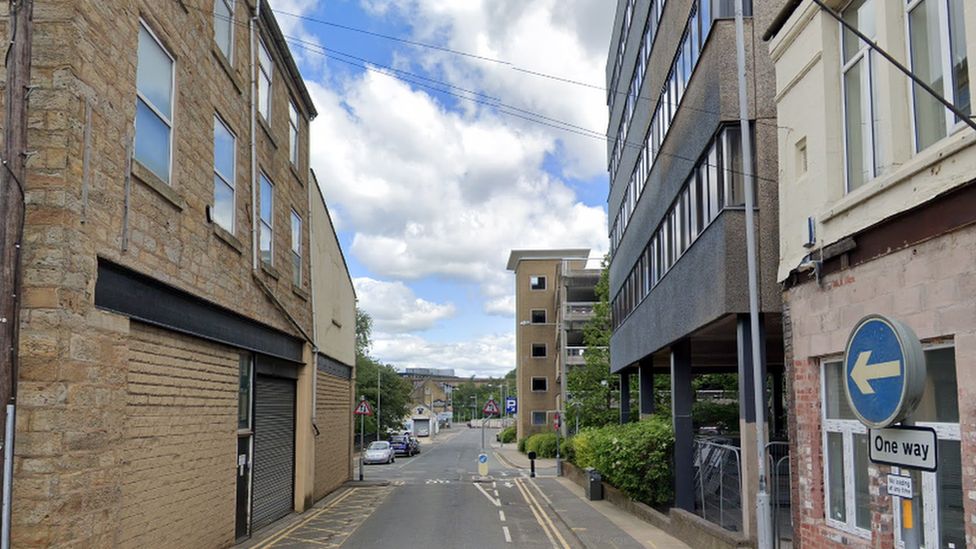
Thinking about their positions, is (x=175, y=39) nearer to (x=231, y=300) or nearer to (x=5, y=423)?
(x=231, y=300)

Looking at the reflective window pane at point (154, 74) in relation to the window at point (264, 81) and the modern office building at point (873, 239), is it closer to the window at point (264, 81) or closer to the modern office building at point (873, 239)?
the window at point (264, 81)

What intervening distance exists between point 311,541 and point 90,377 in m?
8.10

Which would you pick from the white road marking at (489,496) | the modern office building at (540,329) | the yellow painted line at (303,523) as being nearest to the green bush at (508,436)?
the modern office building at (540,329)

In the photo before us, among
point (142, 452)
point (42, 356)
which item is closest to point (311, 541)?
point (142, 452)

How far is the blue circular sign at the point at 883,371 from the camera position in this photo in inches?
166

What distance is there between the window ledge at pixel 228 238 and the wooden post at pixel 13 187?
208 inches

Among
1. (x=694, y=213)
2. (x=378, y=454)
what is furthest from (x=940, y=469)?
(x=378, y=454)

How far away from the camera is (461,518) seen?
782 inches

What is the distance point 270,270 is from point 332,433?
33.1 feet

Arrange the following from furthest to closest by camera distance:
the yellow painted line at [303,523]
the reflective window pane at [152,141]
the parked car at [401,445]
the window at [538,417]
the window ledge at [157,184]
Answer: the window at [538,417] → the parked car at [401,445] → the yellow painted line at [303,523] → the reflective window pane at [152,141] → the window ledge at [157,184]

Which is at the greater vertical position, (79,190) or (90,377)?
(79,190)

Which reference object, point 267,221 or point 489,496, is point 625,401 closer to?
point 489,496

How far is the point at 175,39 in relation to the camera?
1193cm

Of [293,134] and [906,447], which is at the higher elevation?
[293,134]
